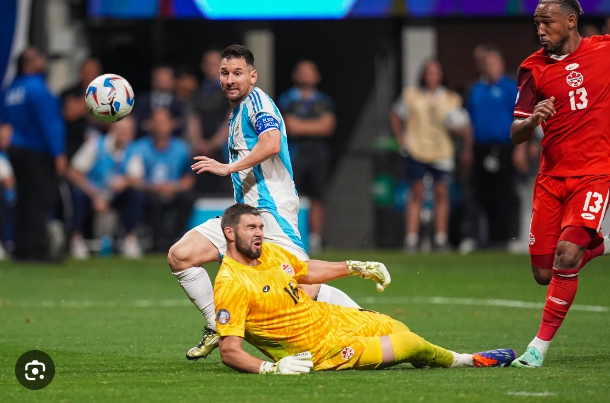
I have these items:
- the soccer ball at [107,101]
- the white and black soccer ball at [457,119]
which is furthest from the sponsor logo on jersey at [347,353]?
the white and black soccer ball at [457,119]

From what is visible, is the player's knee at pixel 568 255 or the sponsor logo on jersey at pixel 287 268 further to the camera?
the player's knee at pixel 568 255

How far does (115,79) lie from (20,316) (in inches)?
117

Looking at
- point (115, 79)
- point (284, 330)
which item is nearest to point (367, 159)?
point (115, 79)

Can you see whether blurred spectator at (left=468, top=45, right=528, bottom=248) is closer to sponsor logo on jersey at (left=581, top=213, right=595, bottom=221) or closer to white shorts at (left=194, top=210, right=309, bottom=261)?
sponsor logo on jersey at (left=581, top=213, right=595, bottom=221)

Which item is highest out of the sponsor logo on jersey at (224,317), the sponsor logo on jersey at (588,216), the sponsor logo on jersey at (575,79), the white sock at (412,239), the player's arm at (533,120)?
the sponsor logo on jersey at (575,79)

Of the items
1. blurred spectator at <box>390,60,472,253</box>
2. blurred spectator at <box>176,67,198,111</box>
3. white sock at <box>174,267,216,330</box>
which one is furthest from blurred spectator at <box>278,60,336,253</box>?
white sock at <box>174,267,216,330</box>

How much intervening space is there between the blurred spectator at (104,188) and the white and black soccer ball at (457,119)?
5095 millimetres

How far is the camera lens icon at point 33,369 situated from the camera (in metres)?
7.12

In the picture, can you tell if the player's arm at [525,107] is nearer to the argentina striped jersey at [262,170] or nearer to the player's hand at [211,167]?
the argentina striped jersey at [262,170]

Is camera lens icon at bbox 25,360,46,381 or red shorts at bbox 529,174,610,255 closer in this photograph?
camera lens icon at bbox 25,360,46,381

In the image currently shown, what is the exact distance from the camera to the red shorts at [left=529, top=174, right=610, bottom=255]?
783 centimetres

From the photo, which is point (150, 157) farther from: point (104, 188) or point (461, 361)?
point (461, 361)

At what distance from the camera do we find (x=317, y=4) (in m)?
19.9

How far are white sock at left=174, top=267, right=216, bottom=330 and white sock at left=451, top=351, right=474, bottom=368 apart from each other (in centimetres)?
180
